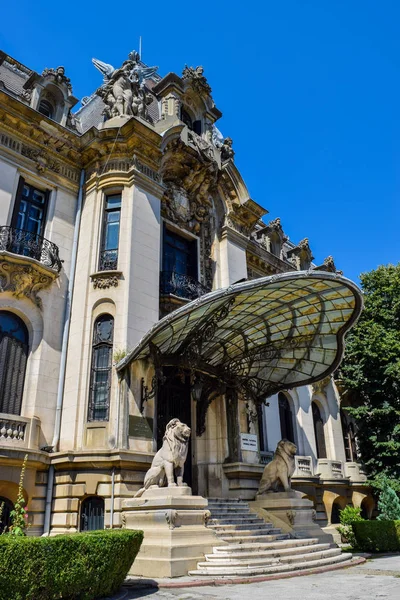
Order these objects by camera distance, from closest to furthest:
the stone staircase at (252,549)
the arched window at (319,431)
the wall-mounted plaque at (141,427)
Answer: the stone staircase at (252,549)
the wall-mounted plaque at (141,427)
the arched window at (319,431)

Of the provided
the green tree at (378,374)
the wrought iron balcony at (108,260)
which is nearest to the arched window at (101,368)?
the wrought iron balcony at (108,260)

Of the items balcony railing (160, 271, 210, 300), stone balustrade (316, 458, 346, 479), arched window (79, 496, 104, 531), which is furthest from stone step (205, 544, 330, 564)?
stone balustrade (316, 458, 346, 479)

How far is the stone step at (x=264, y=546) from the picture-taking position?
10.1m

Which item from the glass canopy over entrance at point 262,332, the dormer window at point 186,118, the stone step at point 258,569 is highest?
the dormer window at point 186,118

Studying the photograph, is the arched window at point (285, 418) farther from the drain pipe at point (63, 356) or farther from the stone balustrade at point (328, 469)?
the drain pipe at point (63, 356)

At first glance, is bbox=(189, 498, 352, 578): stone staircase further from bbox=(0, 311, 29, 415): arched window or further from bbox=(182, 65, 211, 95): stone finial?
bbox=(182, 65, 211, 95): stone finial

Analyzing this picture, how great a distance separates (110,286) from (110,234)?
2.16 m

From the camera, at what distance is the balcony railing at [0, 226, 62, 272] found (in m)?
13.9

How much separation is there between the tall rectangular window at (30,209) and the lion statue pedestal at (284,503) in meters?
10.7

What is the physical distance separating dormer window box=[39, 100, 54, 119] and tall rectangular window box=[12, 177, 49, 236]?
126 inches

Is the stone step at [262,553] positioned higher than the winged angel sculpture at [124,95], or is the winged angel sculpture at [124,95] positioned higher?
the winged angel sculpture at [124,95]

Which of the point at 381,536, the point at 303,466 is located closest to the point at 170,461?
the point at 381,536

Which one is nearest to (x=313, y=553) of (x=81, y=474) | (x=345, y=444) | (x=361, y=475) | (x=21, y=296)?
(x=81, y=474)

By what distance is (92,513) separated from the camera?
39.8 feet
